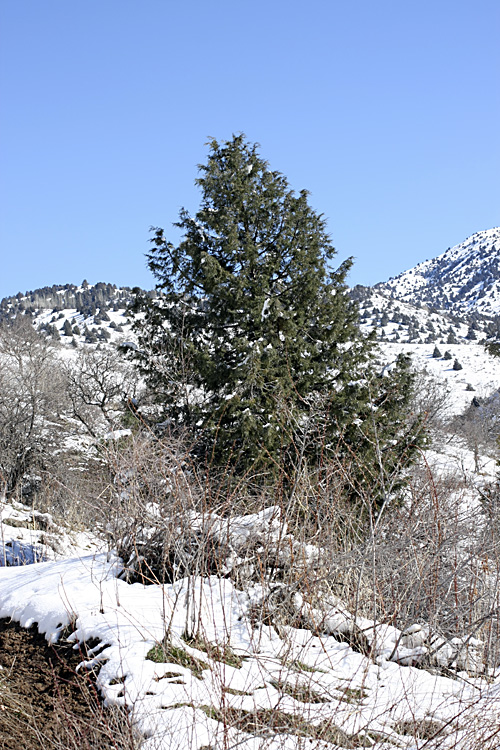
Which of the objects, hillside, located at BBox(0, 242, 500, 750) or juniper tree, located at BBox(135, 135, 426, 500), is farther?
juniper tree, located at BBox(135, 135, 426, 500)

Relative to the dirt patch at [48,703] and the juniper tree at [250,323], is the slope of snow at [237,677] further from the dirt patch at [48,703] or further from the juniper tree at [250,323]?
the juniper tree at [250,323]

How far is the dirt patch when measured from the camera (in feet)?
8.23

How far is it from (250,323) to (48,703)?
10497 millimetres

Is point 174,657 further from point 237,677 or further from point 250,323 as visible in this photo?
point 250,323

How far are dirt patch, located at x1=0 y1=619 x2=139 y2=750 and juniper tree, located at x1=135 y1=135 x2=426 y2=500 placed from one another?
7.80 metres

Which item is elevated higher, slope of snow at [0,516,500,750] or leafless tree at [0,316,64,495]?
leafless tree at [0,316,64,495]

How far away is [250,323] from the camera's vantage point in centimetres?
1298

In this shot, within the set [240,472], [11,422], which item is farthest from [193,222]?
[11,422]

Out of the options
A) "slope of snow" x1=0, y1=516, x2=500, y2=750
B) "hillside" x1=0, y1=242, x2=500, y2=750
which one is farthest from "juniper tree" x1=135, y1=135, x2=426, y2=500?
"slope of snow" x1=0, y1=516, x2=500, y2=750

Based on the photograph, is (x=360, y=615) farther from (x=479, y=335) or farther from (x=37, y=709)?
(x=479, y=335)

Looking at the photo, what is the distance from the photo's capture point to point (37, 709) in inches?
115

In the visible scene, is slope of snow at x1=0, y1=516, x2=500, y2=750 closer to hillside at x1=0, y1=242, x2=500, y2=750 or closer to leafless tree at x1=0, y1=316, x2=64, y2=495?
hillside at x1=0, y1=242, x2=500, y2=750

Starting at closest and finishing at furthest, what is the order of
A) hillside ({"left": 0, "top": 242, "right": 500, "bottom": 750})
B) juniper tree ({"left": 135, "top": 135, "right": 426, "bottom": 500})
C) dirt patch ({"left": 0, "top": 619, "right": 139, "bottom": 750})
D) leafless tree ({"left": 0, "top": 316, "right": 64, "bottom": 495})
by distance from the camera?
dirt patch ({"left": 0, "top": 619, "right": 139, "bottom": 750}) < hillside ({"left": 0, "top": 242, "right": 500, "bottom": 750}) < juniper tree ({"left": 135, "top": 135, "right": 426, "bottom": 500}) < leafless tree ({"left": 0, "top": 316, "right": 64, "bottom": 495})

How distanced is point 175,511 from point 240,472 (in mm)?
8200
